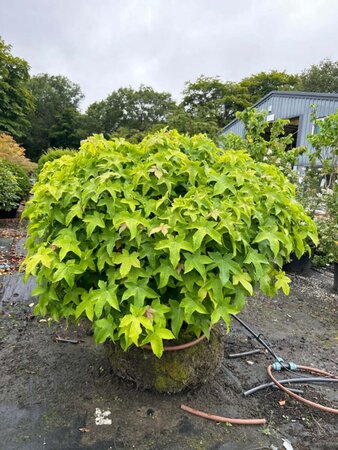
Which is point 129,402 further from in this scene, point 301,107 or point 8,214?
point 301,107

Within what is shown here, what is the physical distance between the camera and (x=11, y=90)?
2109 centimetres

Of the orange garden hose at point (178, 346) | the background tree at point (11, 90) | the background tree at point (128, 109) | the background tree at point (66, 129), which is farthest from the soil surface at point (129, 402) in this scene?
the background tree at point (66, 129)

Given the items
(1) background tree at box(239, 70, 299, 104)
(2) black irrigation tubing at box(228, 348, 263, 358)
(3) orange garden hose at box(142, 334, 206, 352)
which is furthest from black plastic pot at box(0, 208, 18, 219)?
(1) background tree at box(239, 70, 299, 104)

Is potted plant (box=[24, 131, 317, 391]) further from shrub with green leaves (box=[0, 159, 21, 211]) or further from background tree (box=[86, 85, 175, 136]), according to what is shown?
background tree (box=[86, 85, 175, 136])

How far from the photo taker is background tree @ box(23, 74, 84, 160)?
94.7ft

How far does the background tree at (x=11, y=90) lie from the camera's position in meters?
20.2

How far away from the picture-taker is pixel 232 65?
29703 millimetres

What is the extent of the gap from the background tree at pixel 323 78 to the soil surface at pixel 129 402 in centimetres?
2984

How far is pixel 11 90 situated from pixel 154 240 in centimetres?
2376

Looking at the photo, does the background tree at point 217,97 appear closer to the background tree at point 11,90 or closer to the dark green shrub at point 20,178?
the background tree at point 11,90

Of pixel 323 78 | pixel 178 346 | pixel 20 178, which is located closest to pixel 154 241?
pixel 178 346

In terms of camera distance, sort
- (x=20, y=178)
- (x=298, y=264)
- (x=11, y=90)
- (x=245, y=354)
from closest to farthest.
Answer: (x=245, y=354), (x=298, y=264), (x=20, y=178), (x=11, y=90)

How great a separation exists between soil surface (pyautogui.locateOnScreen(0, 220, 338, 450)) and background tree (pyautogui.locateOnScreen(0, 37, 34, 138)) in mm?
21748

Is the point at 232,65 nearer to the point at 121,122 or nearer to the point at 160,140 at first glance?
the point at 121,122
